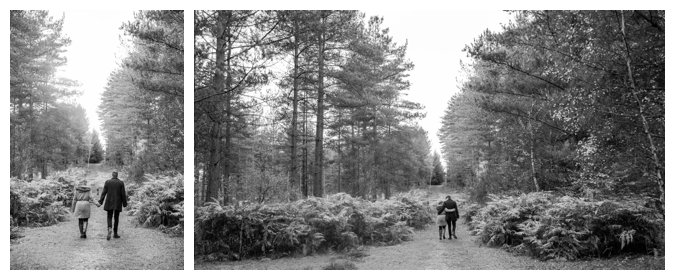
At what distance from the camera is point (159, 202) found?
5.29 m

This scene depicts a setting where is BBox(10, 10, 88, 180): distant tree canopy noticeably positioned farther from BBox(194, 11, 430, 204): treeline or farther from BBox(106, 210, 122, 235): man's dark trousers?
BBox(194, 11, 430, 204): treeline

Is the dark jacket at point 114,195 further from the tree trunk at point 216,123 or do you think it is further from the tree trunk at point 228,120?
the tree trunk at point 228,120

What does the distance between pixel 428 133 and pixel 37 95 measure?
19.2 feet

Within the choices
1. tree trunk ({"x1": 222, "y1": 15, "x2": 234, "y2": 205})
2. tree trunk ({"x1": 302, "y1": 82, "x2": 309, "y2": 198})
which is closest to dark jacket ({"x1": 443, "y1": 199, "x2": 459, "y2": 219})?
tree trunk ({"x1": 302, "y1": 82, "x2": 309, "y2": 198})

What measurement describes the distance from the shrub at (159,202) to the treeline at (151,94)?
6.1 inches

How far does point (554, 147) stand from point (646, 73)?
151 centimetres

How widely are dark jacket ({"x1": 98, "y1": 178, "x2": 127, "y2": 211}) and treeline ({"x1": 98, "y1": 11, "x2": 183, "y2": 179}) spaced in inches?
8.5

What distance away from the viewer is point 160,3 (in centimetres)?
525

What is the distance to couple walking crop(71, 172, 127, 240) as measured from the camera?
489cm

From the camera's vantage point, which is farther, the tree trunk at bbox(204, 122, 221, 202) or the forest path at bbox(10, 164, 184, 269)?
the tree trunk at bbox(204, 122, 221, 202)

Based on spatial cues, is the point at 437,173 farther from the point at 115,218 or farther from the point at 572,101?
the point at 115,218

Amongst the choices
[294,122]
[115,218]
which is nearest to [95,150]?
[115,218]

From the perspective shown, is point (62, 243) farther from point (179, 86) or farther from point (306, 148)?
point (306, 148)

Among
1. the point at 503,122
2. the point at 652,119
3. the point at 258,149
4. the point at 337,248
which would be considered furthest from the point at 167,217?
the point at 652,119
